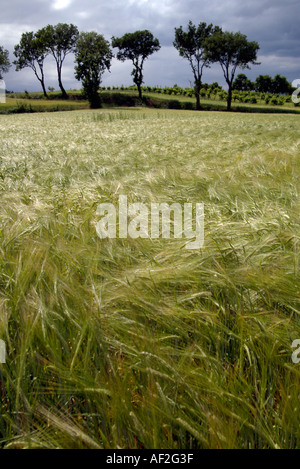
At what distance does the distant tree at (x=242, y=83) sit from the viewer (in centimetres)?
6791

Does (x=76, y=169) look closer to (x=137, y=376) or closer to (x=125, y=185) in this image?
(x=125, y=185)

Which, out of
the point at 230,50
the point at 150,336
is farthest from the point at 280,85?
the point at 150,336

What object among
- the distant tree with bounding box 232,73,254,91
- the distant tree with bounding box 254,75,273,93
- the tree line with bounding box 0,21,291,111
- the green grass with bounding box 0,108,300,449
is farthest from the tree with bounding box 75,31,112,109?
the green grass with bounding box 0,108,300,449

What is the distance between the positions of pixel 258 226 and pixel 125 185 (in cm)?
154

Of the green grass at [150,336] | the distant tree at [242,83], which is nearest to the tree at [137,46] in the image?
the distant tree at [242,83]

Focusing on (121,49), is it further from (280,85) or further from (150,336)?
(150,336)

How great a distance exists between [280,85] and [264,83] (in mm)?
3737

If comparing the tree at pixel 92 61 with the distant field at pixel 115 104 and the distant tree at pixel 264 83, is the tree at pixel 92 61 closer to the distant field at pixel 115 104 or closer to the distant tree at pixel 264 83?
the distant field at pixel 115 104

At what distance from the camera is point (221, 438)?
740mm

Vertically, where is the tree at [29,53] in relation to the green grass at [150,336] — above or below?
above

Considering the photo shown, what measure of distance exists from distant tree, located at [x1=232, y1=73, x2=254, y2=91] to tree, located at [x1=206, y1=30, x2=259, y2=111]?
22.0 meters

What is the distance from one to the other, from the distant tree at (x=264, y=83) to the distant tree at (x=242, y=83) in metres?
3.38

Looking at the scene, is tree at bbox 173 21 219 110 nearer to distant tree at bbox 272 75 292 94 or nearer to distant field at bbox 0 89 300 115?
distant field at bbox 0 89 300 115
